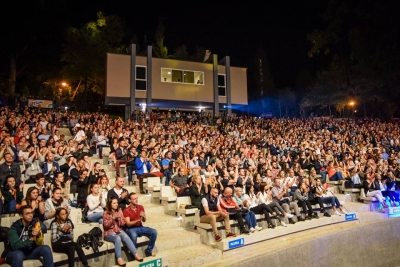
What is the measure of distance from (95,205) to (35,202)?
1.24 meters

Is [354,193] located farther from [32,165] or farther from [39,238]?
[32,165]

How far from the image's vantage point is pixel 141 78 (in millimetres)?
22531

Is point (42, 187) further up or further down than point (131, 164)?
further down

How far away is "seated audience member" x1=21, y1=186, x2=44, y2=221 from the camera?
526 cm

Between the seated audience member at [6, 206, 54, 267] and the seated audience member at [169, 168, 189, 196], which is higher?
the seated audience member at [169, 168, 189, 196]

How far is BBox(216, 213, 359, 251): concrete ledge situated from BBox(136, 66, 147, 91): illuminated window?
16.6 m

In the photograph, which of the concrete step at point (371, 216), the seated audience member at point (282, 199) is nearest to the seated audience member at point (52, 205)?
the seated audience member at point (282, 199)

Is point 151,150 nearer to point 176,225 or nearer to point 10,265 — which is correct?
point 176,225

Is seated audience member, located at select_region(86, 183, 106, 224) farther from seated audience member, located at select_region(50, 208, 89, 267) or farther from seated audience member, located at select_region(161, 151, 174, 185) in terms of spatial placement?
seated audience member, located at select_region(161, 151, 174, 185)

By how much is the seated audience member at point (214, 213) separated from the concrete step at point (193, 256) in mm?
352

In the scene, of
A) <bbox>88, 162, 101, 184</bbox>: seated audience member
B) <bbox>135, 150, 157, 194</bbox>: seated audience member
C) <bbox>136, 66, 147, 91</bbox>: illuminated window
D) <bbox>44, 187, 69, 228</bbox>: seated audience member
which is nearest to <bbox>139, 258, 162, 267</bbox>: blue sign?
<bbox>44, 187, 69, 228</bbox>: seated audience member

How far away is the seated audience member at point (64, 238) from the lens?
5070 mm

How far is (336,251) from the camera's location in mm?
8180

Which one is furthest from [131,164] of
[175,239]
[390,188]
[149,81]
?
[149,81]
